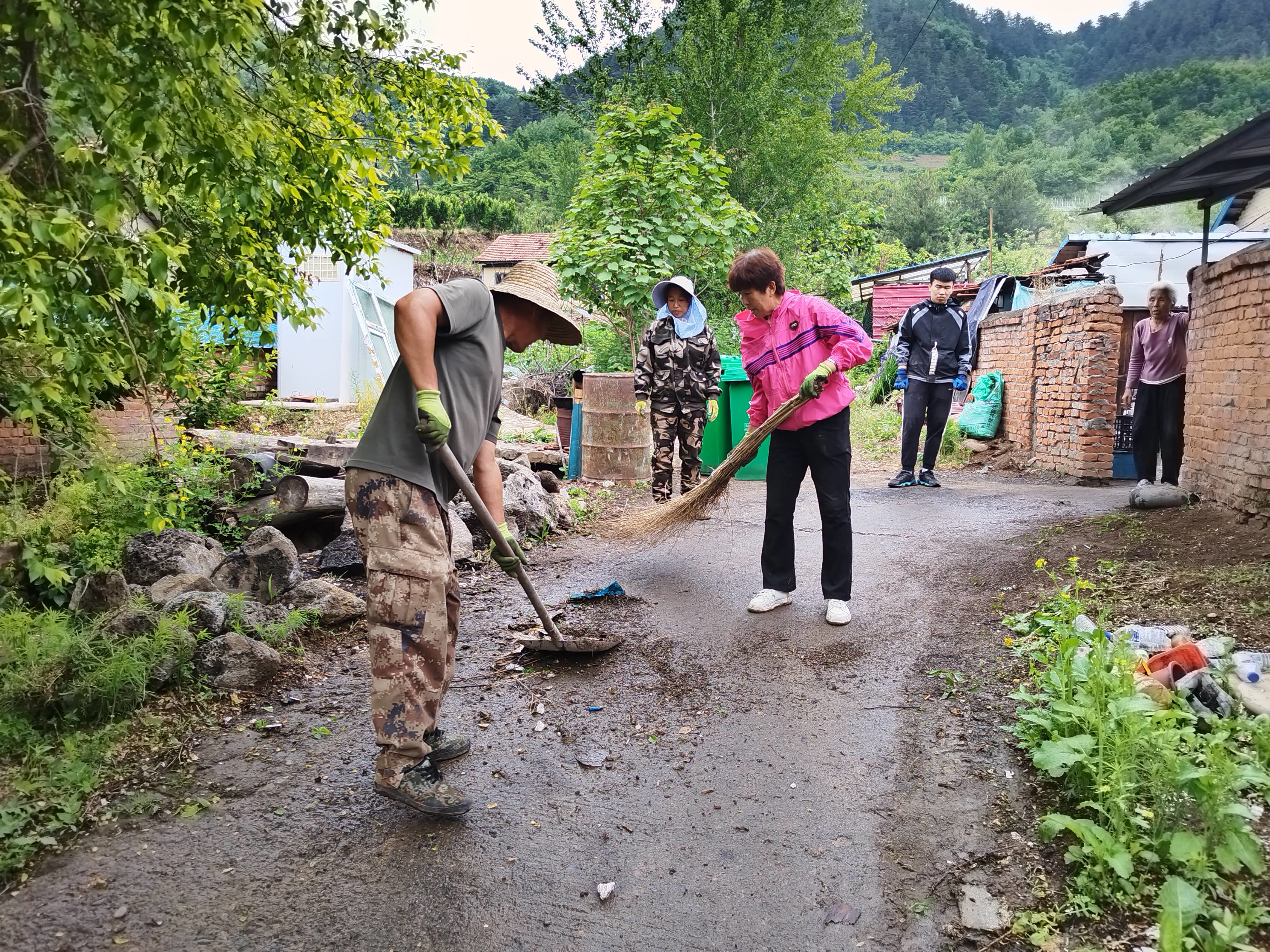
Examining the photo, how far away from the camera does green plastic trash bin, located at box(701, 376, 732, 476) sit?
902 centimetres

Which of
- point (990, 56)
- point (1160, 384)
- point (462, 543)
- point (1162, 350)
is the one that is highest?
point (990, 56)

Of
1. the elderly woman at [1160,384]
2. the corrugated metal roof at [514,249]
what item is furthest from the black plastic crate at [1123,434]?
the corrugated metal roof at [514,249]

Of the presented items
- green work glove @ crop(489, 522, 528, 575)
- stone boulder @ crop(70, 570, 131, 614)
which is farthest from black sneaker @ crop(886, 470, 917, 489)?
stone boulder @ crop(70, 570, 131, 614)

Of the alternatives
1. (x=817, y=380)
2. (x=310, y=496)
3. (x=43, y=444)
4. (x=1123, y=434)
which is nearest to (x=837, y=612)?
(x=817, y=380)

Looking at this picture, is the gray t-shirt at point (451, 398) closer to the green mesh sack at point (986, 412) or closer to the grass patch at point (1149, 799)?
the grass patch at point (1149, 799)

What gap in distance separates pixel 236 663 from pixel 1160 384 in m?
7.79

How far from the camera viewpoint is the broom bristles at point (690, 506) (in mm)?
4789

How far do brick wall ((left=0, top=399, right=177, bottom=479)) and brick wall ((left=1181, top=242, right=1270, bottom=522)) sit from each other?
7376mm

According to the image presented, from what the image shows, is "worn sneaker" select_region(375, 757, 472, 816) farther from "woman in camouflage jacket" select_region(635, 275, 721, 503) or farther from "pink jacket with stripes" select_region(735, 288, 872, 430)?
"woman in camouflage jacket" select_region(635, 275, 721, 503)

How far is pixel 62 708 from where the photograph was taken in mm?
3463

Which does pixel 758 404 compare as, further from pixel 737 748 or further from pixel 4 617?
pixel 4 617

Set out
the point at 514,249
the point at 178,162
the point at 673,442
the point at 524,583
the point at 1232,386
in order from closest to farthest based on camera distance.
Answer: the point at 178,162 → the point at 524,583 → the point at 1232,386 → the point at 673,442 → the point at 514,249

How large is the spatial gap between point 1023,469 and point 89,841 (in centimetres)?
1012

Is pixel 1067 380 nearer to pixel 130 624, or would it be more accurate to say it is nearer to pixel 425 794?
→ pixel 425 794
